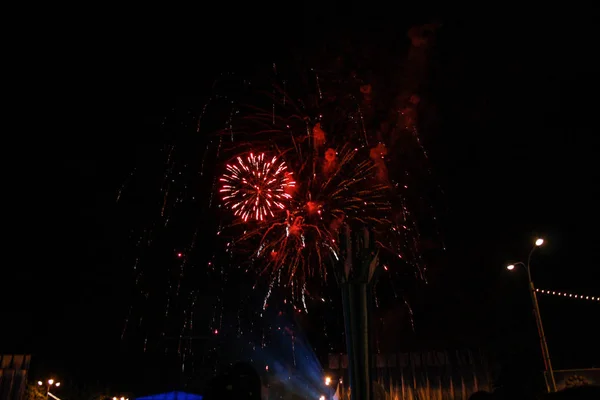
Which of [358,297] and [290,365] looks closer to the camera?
[358,297]

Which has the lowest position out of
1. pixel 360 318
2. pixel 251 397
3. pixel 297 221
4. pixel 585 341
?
pixel 251 397

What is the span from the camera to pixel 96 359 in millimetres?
28531

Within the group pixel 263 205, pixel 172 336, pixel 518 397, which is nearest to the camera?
pixel 518 397

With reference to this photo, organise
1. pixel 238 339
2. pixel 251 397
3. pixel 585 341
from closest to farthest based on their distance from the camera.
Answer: pixel 251 397
pixel 585 341
pixel 238 339

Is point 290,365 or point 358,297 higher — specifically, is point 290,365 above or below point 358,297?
above

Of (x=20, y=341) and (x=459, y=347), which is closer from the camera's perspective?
(x=459, y=347)

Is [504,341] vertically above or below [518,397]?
above

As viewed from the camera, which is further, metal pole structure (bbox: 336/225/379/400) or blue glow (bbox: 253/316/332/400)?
blue glow (bbox: 253/316/332/400)

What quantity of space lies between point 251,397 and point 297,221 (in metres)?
11.0

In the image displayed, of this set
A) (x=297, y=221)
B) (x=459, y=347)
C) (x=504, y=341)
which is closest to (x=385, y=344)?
(x=459, y=347)

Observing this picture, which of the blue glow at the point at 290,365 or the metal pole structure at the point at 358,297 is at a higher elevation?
the blue glow at the point at 290,365

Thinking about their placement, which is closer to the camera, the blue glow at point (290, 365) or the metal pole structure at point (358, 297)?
the metal pole structure at point (358, 297)

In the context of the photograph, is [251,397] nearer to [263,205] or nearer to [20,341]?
[263,205]

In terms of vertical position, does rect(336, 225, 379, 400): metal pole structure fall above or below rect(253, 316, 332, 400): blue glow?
below
